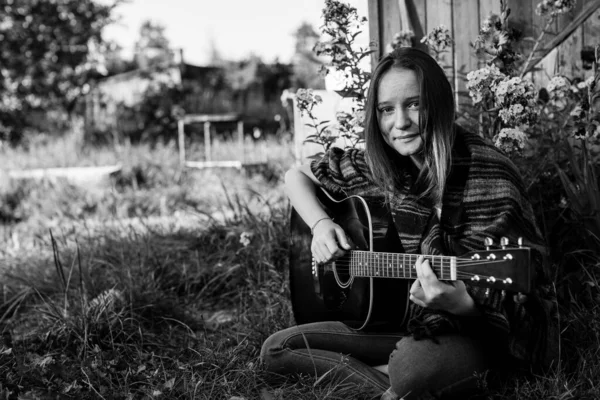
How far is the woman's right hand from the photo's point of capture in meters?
2.31

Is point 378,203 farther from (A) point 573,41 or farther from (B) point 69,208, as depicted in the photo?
(B) point 69,208

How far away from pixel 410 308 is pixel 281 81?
15296mm

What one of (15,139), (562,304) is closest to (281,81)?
(15,139)

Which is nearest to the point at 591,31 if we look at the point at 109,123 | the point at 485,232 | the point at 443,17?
the point at 443,17

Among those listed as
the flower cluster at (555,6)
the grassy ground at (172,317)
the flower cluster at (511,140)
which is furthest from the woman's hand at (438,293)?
the flower cluster at (555,6)

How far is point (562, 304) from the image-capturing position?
2707mm

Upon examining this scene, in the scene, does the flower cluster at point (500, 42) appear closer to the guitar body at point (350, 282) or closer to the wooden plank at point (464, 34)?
the wooden plank at point (464, 34)

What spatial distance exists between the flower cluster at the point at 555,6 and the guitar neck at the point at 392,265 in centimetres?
176

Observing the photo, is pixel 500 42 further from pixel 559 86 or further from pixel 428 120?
pixel 428 120

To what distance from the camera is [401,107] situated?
219 cm

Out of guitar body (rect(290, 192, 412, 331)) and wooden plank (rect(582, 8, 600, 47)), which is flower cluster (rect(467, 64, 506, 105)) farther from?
wooden plank (rect(582, 8, 600, 47))

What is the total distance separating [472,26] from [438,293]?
2414mm

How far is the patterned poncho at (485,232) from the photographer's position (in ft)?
6.57

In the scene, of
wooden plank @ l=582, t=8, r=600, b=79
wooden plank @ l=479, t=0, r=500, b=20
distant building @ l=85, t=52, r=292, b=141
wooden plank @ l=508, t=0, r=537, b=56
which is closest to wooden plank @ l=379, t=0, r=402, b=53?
wooden plank @ l=479, t=0, r=500, b=20
